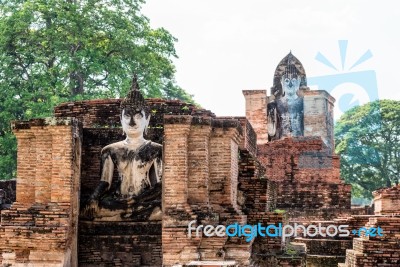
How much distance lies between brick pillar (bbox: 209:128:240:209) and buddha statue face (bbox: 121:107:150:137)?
1367 mm

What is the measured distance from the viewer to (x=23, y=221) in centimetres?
943

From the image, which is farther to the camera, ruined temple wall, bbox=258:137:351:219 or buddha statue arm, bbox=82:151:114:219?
ruined temple wall, bbox=258:137:351:219

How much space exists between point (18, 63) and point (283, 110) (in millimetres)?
10174

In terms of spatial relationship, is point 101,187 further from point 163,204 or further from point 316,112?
point 316,112

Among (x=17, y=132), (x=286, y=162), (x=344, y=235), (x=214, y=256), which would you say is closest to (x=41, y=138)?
(x=17, y=132)

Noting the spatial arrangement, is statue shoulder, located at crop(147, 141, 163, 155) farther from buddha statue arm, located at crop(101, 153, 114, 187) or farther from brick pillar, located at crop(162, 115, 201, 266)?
brick pillar, located at crop(162, 115, 201, 266)

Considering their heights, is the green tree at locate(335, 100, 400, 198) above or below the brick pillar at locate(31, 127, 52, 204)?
above

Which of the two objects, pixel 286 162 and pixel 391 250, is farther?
pixel 286 162

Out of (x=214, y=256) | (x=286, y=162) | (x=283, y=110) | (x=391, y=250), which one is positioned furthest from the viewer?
(x=283, y=110)

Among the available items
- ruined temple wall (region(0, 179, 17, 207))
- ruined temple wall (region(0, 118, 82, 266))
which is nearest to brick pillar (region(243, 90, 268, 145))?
ruined temple wall (region(0, 179, 17, 207))

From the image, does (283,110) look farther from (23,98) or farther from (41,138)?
(41,138)

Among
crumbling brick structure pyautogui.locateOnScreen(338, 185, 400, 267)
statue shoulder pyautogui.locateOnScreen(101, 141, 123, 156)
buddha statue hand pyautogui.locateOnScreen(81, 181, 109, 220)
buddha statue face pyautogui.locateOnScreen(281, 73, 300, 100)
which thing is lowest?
crumbling brick structure pyautogui.locateOnScreen(338, 185, 400, 267)

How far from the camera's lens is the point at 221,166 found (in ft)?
32.4

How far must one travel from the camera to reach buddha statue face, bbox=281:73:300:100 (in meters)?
25.9
